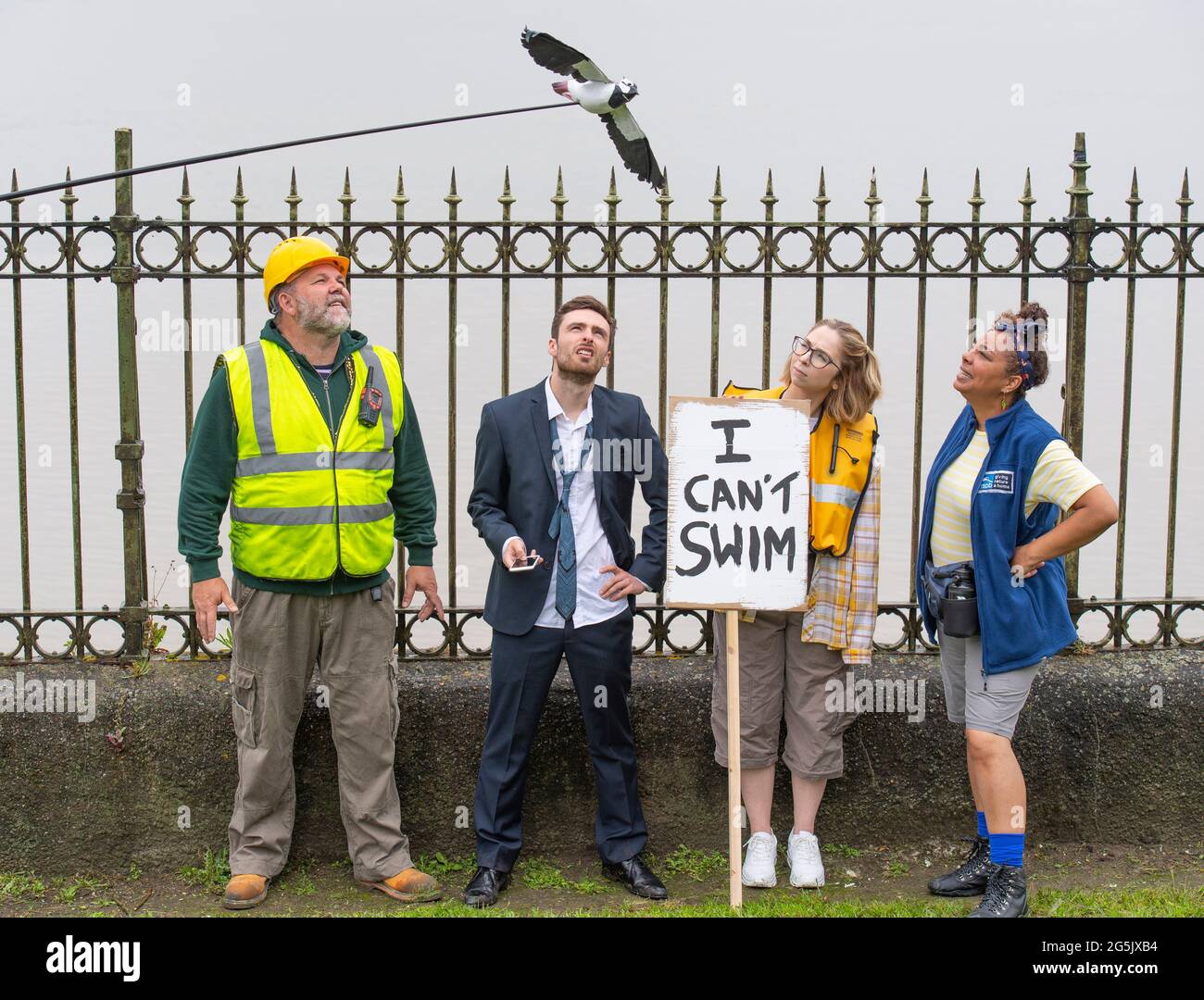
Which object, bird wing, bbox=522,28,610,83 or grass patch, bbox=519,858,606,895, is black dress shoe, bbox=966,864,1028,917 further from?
bird wing, bbox=522,28,610,83

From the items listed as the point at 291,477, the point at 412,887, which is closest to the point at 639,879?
the point at 412,887

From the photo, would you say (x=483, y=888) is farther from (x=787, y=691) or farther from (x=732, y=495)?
(x=732, y=495)

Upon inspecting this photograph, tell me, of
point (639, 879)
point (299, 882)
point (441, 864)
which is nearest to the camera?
point (639, 879)

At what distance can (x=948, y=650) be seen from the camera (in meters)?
4.77

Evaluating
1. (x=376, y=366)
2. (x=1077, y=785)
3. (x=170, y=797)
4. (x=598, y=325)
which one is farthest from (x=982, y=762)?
(x=170, y=797)

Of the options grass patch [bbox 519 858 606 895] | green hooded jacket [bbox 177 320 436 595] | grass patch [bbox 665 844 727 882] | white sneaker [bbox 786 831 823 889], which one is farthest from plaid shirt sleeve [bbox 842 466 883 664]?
green hooded jacket [bbox 177 320 436 595]

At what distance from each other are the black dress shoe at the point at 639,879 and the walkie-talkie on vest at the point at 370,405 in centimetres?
176

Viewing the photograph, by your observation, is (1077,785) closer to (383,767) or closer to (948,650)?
(948,650)

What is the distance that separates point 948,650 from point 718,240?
175 cm

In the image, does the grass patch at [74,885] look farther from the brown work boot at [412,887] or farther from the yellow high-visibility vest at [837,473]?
the yellow high-visibility vest at [837,473]

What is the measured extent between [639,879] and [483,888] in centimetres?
54

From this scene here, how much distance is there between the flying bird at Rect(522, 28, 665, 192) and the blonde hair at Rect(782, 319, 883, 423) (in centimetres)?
83

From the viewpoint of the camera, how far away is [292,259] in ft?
Result: 15.2

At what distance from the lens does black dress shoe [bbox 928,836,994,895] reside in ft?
16.4
